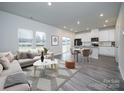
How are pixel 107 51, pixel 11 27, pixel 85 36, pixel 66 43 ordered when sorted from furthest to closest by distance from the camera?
pixel 66 43
pixel 85 36
pixel 107 51
pixel 11 27

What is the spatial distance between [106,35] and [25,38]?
750cm

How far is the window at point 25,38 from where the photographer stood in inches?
225

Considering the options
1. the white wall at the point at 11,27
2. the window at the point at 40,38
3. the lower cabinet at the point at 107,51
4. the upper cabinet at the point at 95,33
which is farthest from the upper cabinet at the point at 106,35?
the white wall at the point at 11,27

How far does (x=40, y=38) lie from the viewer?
23.9 ft

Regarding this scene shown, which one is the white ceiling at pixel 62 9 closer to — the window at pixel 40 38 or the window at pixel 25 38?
the window at pixel 25 38

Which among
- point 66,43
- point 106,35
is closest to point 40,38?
point 66,43

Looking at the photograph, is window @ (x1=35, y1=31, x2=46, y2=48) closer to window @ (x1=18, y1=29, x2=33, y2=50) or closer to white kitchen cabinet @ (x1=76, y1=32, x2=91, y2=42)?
window @ (x1=18, y1=29, x2=33, y2=50)

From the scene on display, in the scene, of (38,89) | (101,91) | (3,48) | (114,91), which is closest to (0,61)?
(38,89)

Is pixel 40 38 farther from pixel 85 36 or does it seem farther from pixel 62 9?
pixel 85 36

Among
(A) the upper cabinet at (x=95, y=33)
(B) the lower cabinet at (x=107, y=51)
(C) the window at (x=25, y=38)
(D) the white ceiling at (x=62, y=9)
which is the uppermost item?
(D) the white ceiling at (x=62, y=9)

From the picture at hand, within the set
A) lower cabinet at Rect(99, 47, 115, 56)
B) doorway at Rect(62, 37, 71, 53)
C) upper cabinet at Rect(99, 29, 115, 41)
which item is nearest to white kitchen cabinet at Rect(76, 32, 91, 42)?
upper cabinet at Rect(99, 29, 115, 41)

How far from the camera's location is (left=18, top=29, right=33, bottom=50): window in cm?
571

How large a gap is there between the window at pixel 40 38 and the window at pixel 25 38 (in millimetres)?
587

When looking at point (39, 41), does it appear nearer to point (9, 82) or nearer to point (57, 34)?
point (57, 34)
